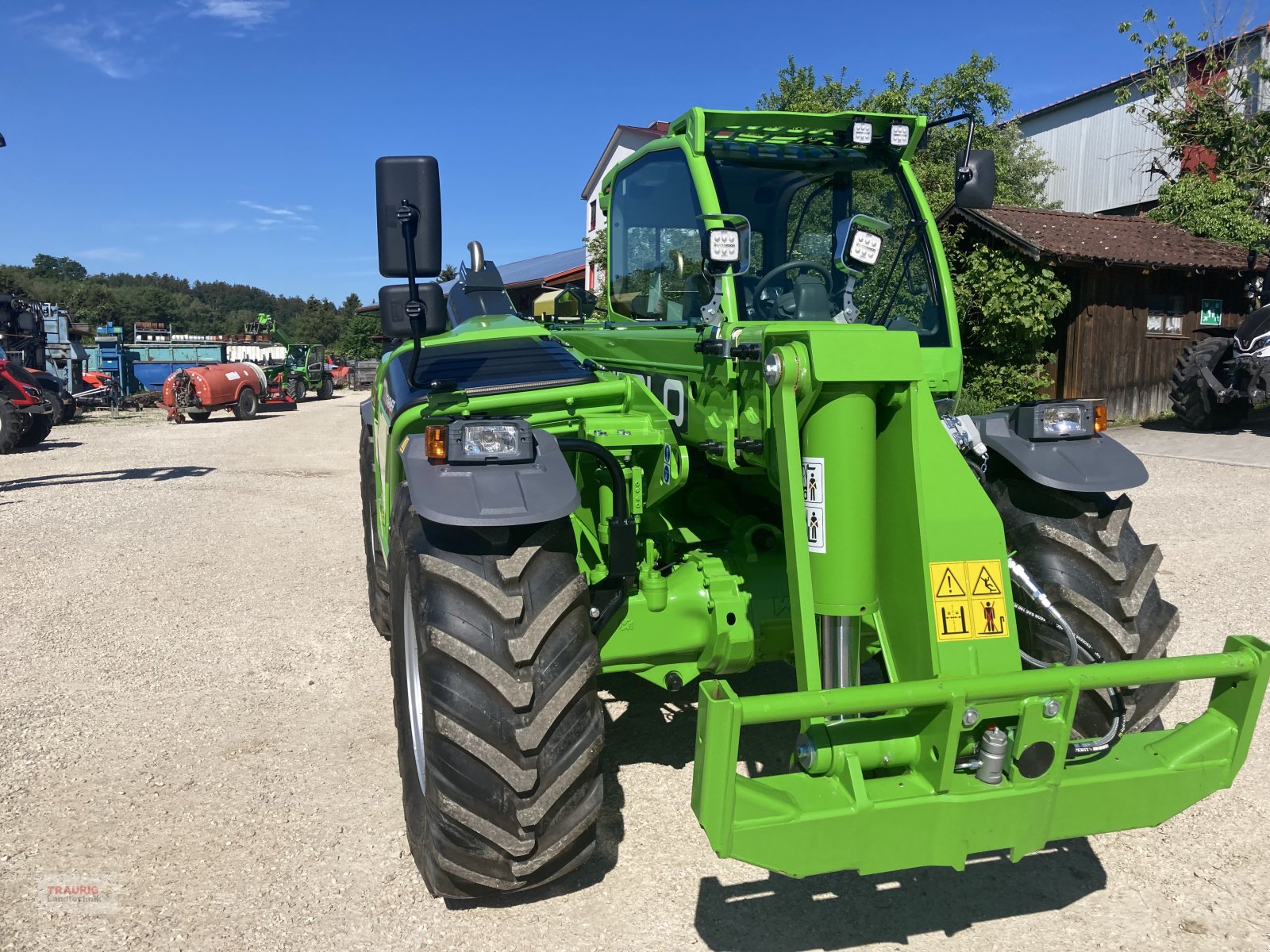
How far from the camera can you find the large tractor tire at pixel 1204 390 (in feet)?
43.5

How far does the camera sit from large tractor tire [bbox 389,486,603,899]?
254 centimetres

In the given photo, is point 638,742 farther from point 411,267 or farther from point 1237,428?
point 1237,428

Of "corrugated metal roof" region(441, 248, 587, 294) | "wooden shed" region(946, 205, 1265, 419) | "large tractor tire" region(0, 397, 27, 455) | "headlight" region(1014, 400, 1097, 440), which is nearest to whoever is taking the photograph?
"headlight" region(1014, 400, 1097, 440)

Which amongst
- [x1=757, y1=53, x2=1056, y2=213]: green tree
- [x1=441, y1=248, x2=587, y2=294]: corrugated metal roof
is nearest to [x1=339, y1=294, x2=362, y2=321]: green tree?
[x1=441, y1=248, x2=587, y2=294]: corrugated metal roof

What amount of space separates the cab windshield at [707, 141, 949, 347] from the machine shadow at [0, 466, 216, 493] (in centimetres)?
1020

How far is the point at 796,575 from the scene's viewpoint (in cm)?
246

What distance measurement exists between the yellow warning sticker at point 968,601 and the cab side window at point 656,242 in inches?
55.0

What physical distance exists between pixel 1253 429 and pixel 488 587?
14.8m

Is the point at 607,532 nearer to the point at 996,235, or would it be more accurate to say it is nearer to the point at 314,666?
the point at 314,666

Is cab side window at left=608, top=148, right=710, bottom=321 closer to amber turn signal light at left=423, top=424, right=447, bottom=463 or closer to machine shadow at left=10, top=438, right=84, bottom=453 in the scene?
amber turn signal light at left=423, top=424, right=447, bottom=463

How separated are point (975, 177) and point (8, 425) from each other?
15.7m

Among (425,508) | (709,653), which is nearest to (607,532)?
(709,653)

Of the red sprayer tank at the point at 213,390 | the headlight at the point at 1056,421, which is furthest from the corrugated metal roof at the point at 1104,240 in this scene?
the red sprayer tank at the point at 213,390

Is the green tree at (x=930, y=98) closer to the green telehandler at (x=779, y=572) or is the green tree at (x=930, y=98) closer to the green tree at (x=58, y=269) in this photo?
the green telehandler at (x=779, y=572)
